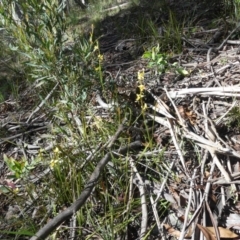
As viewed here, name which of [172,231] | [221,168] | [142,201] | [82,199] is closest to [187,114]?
[221,168]

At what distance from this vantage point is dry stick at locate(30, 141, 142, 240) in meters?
1.50

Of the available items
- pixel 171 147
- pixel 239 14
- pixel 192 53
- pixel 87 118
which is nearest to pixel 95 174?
pixel 171 147

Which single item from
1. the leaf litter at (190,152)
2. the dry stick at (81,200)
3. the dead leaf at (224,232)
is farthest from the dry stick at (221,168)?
the dry stick at (81,200)

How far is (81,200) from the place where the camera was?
170 cm

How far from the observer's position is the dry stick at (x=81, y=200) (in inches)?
58.9

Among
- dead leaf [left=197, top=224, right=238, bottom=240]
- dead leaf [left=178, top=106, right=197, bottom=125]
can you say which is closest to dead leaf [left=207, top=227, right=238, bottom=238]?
dead leaf [left=197, top=224, right=238, bottom=240]

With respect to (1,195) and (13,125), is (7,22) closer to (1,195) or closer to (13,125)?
(13,125)

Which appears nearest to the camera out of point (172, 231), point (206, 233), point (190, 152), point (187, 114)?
point (206, 233)

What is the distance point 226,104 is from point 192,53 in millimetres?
1053

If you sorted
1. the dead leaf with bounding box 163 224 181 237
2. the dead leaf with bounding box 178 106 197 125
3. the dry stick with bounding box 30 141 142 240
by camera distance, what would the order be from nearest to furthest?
the dry stick with bounding box 30 141 142 240
the dead leaf with bounding box 163 224 181 237
the dead leaf with bounding box 178 106 197 125

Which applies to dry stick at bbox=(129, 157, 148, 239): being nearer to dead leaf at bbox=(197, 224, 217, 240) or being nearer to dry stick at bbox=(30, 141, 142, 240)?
dry stick at bbox=(30, 141, 142, 240)

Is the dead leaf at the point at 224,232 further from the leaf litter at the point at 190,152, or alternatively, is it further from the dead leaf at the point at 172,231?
the dead leaf at the point at 172,231

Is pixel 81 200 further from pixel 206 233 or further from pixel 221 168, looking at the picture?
pixel 221 168

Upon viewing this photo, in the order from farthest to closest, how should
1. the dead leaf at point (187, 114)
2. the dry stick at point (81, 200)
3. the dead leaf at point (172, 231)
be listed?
the dead leaf at point (187, 114) → the dead leaf at point (172, 231) → the dry stick at point (81, 200)
